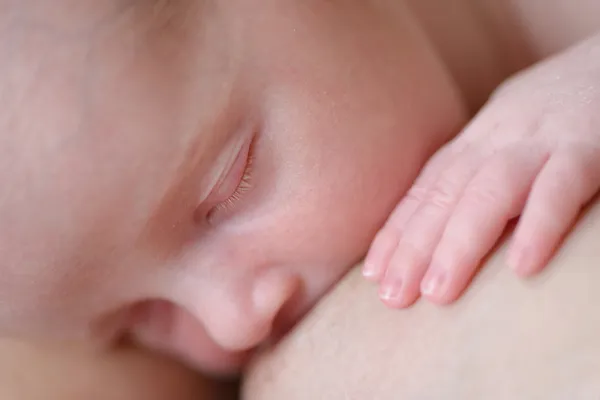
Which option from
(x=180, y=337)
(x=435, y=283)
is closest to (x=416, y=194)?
(x=435, y=283)

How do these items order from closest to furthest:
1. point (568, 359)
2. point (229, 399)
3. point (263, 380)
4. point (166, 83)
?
1. point (568, 359)
2. point (166, 83)
3. point (263, 380)
4. point (229, 399)

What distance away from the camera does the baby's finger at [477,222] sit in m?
0.46

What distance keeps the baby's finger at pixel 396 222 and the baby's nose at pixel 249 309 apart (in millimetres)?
67

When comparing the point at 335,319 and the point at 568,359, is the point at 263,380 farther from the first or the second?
the point at 568,359

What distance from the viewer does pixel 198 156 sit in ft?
1.67

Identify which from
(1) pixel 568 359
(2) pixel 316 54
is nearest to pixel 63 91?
(2) pixel 316 54

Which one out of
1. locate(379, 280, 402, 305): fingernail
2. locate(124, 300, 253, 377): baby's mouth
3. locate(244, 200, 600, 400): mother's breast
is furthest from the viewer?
locate(124, 300, 253, 377): baby's mouth

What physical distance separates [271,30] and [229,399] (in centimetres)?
39

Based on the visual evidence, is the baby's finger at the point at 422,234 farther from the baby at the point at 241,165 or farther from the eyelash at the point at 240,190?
the eyelash at the point at 240,190

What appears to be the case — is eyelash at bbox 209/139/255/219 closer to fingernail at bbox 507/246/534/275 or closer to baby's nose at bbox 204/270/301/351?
baby's nose at bbox 204/270/301/351

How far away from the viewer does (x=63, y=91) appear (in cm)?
45

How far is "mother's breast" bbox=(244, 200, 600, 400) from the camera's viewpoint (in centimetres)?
38

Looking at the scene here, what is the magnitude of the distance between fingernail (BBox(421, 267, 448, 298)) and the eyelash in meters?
0.16

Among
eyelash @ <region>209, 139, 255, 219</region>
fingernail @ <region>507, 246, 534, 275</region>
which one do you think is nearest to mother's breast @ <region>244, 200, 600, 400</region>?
fingernail @ <region>507, 246, 534, 275</region>
